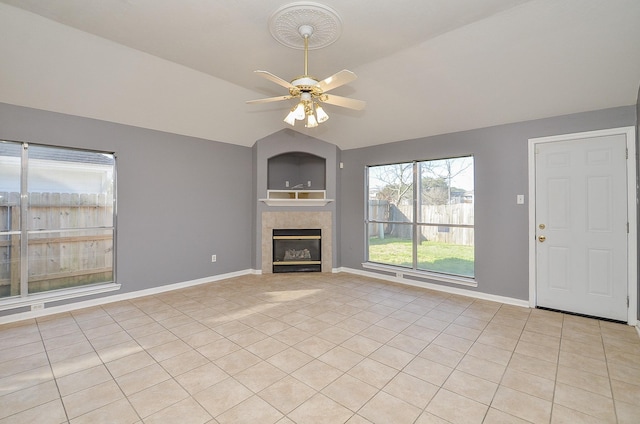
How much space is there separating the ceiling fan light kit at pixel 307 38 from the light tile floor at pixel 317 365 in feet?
7.10

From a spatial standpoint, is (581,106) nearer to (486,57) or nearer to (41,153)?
(486,57)

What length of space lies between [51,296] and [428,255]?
5.27 m

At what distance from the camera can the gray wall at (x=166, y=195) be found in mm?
3678

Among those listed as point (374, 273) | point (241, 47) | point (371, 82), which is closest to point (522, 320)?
point (374, 273)

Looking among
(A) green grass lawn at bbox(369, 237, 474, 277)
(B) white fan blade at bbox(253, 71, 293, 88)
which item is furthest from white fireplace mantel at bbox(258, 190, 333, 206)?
(B) white fan blade at bbox(253, 71, 293, 88)

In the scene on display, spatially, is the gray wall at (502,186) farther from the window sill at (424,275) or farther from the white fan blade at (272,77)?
the white fan blade at (272,77)

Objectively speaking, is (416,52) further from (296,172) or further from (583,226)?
(296,172)

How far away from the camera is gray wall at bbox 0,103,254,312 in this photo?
3678 millimetres

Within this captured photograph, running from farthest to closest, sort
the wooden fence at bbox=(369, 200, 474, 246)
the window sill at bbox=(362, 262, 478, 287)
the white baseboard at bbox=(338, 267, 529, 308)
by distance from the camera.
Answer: the wooden fence at bbox=(369, 200, 474, 246) → the window sill at bbox=(362, 262, 478, 287) → the white baseboard at bbox=(338, 267, 529, 308)

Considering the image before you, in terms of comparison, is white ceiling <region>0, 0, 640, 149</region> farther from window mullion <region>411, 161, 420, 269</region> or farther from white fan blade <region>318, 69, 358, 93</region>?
window mullion <region>411, 161, 420, 269</region>

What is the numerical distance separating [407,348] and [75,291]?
4085mm

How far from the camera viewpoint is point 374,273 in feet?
17.5

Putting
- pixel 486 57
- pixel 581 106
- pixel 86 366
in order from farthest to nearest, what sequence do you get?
1. pixel 581 106
2. pixel 486 57
3. pixel 86 366

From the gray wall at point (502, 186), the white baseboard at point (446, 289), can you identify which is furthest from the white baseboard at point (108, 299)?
the gray wall at point (502, 186)
